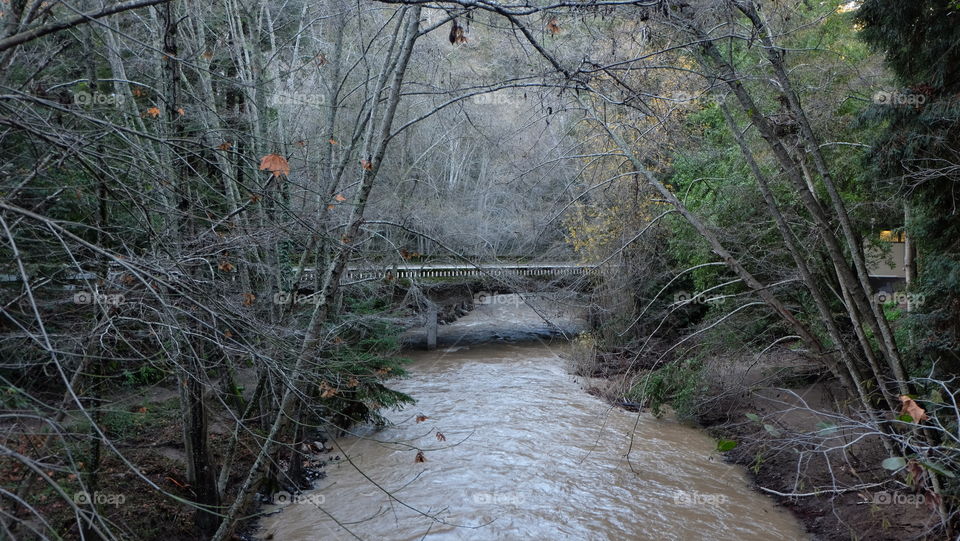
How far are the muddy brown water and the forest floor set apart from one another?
0.37m

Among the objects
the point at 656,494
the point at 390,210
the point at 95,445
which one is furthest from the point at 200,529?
Answer: the point at 390,210

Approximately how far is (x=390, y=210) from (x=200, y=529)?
9.91m

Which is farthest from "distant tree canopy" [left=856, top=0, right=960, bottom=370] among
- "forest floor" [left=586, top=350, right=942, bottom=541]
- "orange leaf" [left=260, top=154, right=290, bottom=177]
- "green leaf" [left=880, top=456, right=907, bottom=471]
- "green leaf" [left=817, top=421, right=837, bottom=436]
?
"orange leaf" [left=260, top=154, right=290, bottom=177]

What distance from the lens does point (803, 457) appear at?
791 cm

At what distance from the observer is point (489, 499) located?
8281mm

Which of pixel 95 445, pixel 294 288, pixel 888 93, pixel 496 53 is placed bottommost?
pixel 95 445

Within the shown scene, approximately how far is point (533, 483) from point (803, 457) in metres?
3.59

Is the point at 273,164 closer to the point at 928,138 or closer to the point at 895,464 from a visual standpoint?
the point at 895,464

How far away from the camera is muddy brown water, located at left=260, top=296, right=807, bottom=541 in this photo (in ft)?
24.7

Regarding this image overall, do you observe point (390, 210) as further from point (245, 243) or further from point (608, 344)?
point (245, 243)

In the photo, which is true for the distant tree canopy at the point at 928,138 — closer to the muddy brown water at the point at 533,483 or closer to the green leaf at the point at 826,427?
the muddy brown water at the point at 533,483

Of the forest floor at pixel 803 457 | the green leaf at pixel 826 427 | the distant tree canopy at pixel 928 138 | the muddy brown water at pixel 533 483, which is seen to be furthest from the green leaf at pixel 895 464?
the distant tree canopy at pixel 928 138

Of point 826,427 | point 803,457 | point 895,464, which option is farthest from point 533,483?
point 895,464

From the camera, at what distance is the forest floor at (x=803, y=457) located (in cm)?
607
